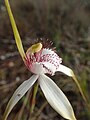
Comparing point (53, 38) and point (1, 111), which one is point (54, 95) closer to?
point (1, 111)

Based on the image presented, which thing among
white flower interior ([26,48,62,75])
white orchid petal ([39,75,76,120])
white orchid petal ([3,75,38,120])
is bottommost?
white orchid petal ([39,75,76,120])

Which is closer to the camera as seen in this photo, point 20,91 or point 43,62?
point 20,91

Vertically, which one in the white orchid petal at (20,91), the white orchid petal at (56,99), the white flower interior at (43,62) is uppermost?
the white flower interior at (43,62)

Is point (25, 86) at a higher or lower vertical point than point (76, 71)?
higher

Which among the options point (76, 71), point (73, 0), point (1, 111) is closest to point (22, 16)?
point (73, 0)

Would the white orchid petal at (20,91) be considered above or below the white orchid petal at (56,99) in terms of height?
above
